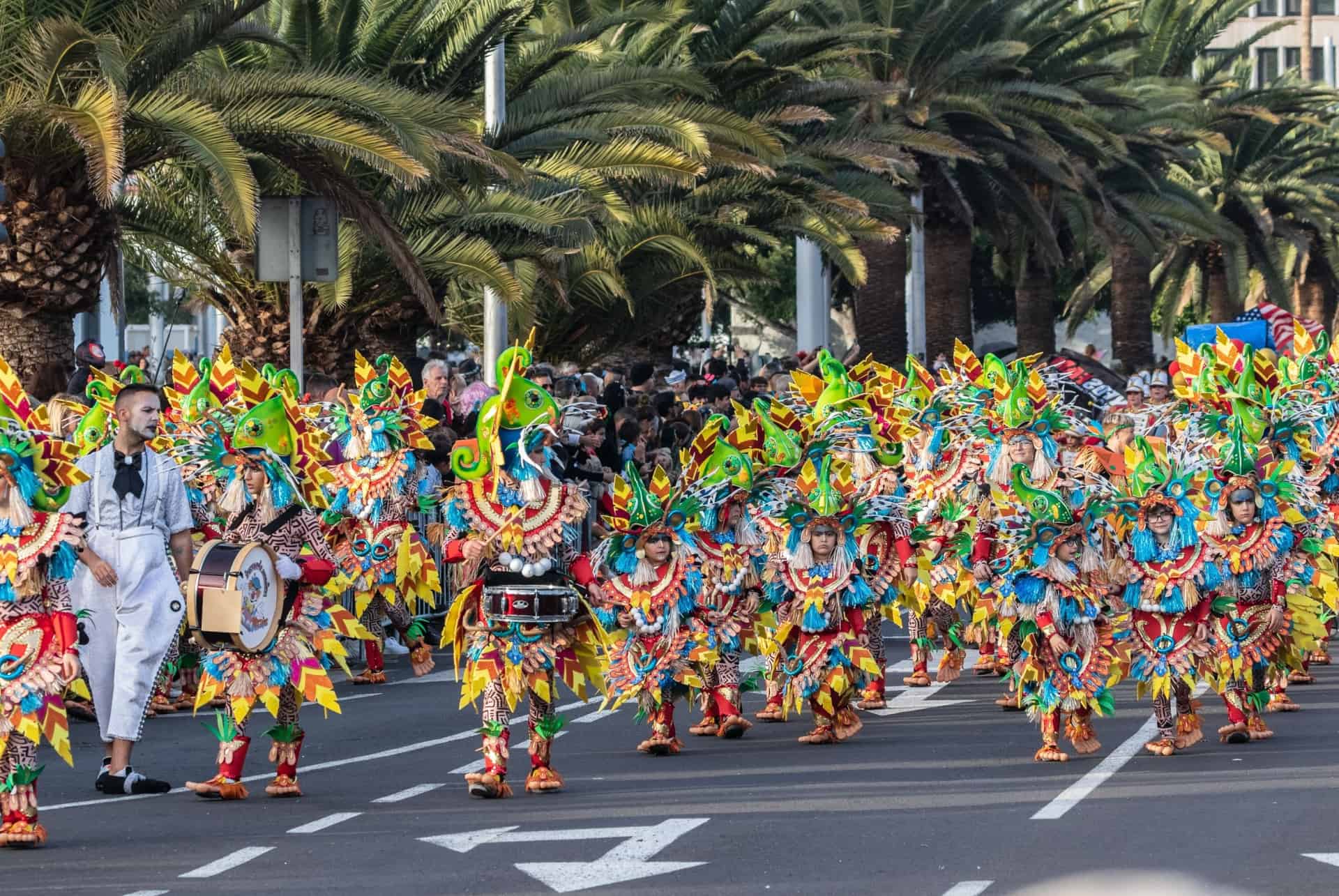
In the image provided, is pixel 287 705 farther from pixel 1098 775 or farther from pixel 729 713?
pixel 1098 775

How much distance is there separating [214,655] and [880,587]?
4112 millimetres

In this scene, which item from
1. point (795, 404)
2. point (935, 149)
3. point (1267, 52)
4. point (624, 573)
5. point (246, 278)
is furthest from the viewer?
point (1267, 52)

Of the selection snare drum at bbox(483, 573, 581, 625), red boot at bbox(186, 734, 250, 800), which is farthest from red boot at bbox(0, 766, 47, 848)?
snare drum at bbox(483, 573, 581, 625)

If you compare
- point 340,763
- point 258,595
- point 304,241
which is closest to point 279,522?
point 258,595

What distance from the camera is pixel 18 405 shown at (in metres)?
9.41

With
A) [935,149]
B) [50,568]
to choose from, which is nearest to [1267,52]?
[935,149]

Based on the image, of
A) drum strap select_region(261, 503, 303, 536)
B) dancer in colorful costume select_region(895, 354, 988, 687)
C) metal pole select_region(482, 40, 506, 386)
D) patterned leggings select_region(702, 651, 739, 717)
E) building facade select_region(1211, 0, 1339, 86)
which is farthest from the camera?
building facade select_region(1211, 0, 1339, 86)

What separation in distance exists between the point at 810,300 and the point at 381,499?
23.3 metres

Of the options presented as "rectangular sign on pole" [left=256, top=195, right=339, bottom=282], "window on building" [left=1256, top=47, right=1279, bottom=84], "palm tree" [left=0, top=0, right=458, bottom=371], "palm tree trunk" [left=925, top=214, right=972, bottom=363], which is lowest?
"rectangular sign on pole" [left=256, top=195, right=339, bottom=282]

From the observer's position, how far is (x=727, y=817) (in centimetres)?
980

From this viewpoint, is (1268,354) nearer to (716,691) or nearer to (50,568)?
Answer: (716,691)

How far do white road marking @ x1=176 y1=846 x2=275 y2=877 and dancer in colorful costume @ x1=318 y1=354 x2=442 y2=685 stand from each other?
19.3 feet

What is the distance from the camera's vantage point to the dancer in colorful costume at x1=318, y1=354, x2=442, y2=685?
1505cm

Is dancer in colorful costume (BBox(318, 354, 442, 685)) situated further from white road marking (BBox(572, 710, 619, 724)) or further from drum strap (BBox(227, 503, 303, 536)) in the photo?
drum strap (BBox(227, 503, 303, 536))
